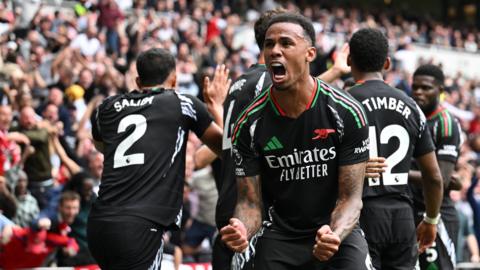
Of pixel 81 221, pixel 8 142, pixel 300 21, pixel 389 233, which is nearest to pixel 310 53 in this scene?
pixel 300 21

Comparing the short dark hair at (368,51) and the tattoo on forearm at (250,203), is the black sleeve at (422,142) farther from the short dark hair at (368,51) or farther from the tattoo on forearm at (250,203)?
the tattoo on forearm at (250,203)

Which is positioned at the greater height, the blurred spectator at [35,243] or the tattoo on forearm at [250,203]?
the tattoo on forearm at [250,203]

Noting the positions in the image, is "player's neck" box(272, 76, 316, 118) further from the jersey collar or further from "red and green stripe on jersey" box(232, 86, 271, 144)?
the jersey collar

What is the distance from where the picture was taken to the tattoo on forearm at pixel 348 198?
19.7ft

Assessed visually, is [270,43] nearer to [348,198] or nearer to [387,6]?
[348,198]

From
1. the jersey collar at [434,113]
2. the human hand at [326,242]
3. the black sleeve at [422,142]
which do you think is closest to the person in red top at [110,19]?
the jersey collar at [434,113]

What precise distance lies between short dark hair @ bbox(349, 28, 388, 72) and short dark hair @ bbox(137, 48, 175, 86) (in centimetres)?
143

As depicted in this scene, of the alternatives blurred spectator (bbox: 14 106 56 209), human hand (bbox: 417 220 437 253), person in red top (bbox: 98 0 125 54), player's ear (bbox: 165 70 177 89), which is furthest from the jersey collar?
person in red top (bbox: 98 0 125 54)

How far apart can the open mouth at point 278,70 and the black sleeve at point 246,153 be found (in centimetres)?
40

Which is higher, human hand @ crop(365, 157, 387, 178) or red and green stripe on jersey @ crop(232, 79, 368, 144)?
red and green stripe on jersey @ crop(232, 79, 368, 144)

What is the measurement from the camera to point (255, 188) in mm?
6207

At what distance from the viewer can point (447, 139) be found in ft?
28.6

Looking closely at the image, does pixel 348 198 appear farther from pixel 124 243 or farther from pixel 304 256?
pixel 124 243

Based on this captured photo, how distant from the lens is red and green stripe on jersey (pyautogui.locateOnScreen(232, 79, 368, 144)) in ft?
20.0
